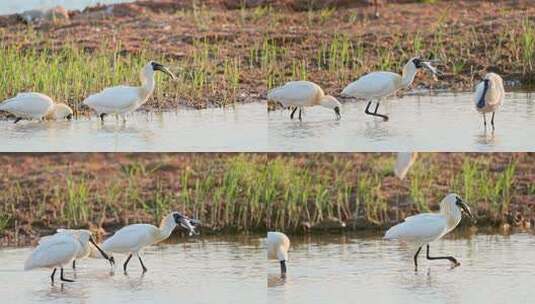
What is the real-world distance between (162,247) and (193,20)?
3555mm

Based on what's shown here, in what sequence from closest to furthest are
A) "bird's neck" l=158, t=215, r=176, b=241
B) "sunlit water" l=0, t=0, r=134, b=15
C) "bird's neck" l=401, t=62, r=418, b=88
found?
"bird's neck" l=158, t=215, r=176, b=241 < "bird's neck" l=401, t=62, r=418, b=88 < "sunlit water" l=0, t=0, r=134, b=15

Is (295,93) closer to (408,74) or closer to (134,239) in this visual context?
(408,74)

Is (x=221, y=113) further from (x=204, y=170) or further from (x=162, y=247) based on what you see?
(x=204, y=170)

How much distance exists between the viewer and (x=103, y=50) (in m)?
13.0

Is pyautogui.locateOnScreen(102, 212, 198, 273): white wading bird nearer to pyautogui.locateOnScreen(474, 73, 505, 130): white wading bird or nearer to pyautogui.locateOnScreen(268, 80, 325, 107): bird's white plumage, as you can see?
pyautogui.locateOnScreen(268, 80, 325, 107): bird's white plumage

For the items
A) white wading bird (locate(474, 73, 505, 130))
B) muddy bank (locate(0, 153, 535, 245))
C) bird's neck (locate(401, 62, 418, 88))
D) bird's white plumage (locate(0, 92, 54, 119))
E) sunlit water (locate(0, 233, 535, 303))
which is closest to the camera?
sunlit water (locate(0, 233, 535, 303))

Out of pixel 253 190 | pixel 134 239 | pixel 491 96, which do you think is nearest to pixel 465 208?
pixel 491 96

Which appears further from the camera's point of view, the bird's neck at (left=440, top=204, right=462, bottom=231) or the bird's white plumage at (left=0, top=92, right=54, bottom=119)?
the bird's neck at (left=440, top=204, right=462, bottom=231)

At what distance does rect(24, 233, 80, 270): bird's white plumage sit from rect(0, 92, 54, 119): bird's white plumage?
3.25 ft

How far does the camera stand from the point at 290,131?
34.2 feet

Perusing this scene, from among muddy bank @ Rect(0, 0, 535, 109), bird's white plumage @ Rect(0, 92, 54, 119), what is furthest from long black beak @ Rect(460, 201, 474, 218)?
bird's white plumage @ Rect(0, 92, 54, 119)

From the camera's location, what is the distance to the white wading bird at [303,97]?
10867 millimetres

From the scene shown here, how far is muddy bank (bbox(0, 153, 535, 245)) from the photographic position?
12.0 meters

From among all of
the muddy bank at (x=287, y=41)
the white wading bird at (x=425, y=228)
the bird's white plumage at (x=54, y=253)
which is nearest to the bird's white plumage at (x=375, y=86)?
the white wading bird at (x=425, y=228)
